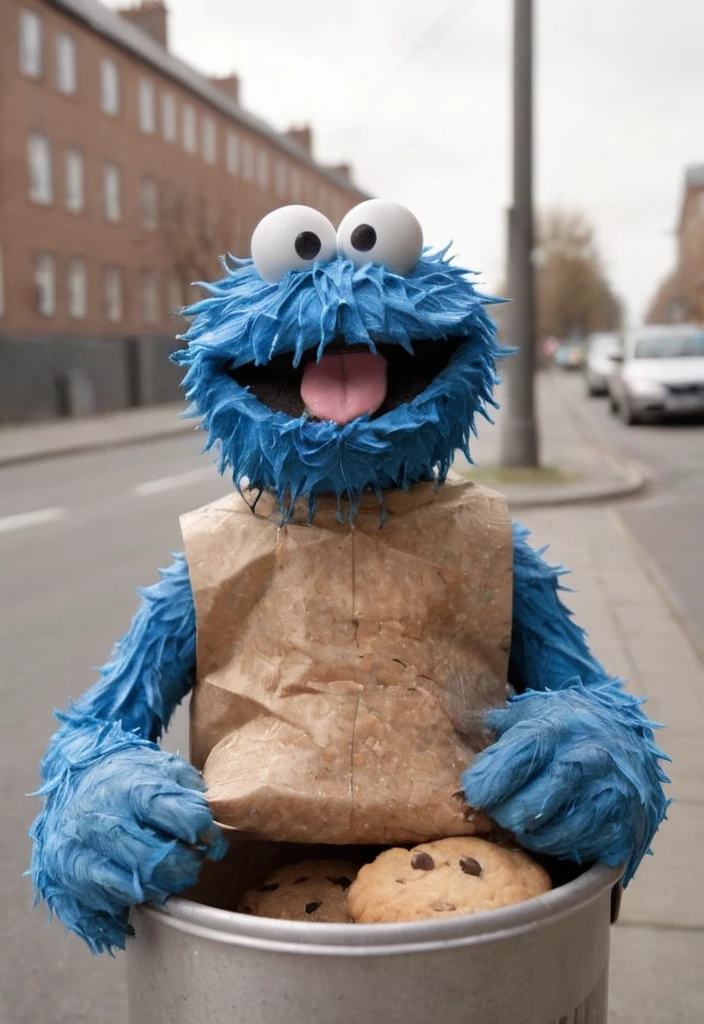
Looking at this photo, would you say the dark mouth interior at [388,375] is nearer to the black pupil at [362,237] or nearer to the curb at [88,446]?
the black pupil at [362,237]

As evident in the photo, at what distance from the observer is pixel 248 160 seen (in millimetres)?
A: 37844

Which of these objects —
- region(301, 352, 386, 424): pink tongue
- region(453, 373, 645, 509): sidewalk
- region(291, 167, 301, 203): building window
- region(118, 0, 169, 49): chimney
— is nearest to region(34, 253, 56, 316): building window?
Result: region(118, 0, 169, 49): chimney

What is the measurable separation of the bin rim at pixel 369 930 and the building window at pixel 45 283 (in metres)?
25.9

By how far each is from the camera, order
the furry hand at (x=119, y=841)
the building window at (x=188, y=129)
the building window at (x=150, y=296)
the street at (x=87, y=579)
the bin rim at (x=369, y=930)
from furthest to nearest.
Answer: the building window at (x=188, y=129) < the building window at (x=150, y=296) < the street at (x=87, y=579) < the furry hand at (x=119, y=841) < the bin rim at (x=369, y=930)

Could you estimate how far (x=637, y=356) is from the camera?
18078 mm

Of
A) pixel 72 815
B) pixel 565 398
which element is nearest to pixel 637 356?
pixel 565 398

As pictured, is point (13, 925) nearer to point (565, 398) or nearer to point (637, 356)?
point (637, 356)

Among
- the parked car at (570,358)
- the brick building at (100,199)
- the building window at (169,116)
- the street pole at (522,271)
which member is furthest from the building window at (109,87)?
the parked car at (570,358)

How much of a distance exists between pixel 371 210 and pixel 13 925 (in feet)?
7.56

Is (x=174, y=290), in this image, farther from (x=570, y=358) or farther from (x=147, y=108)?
(x=570, y=358)

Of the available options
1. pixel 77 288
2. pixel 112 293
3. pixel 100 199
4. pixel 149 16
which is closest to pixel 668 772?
pixel 77 288

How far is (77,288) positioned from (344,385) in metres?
27.3

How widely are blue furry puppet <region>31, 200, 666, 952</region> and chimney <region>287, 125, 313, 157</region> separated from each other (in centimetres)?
4413

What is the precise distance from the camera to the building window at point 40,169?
25.3 metres
